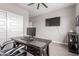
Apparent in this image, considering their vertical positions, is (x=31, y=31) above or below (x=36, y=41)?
above

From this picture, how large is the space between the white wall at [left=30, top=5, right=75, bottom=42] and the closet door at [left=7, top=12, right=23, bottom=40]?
0.25 m

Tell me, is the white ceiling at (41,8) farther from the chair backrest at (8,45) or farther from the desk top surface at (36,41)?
the chair backrest at (8,45)

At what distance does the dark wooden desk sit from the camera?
1.14 meters

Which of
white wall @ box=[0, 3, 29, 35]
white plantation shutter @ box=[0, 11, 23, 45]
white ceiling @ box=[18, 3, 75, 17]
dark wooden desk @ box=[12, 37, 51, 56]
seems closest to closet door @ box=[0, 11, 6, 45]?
white plantation shutter @ box=[0, 11, 23, 45]

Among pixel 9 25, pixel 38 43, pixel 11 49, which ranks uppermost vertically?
pixel 9 25

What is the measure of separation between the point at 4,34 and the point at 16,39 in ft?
0.77

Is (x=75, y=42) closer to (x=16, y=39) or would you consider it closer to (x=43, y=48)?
(x=43, y=48)

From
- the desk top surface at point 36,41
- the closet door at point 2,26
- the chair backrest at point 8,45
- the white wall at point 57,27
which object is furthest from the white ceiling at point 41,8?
the chair backrest at point 8,45

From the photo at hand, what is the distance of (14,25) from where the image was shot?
1.22 metres

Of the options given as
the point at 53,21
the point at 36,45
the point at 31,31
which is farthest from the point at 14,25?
the point at 53,21

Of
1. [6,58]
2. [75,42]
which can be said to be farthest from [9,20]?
[75,42]

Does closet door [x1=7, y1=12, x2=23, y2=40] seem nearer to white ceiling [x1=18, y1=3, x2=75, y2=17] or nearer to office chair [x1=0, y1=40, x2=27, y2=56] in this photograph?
office chair [x1=0, y1=40, x2=27, y2=56]

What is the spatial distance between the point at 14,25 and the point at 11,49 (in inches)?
17.7

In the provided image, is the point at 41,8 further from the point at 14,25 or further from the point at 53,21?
the point at 14,25
